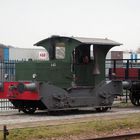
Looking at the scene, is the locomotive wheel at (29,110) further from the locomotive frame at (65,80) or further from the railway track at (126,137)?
the railway track at (126,137)

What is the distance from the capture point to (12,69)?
20922mm

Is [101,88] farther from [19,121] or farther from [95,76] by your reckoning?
[19,121]

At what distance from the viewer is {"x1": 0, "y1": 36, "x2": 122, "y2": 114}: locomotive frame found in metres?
17.8

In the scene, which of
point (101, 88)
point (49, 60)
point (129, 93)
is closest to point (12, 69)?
point (49, 60)

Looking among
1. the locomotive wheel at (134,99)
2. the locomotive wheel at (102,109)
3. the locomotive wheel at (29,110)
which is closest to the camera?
the locomotive wheel at (29,110)

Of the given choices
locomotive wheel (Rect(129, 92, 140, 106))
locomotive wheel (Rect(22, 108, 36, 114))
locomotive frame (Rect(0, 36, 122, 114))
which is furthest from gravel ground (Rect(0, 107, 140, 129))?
locomotive wheel (Rect(129, 92, 140, 106))

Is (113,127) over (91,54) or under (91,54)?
under

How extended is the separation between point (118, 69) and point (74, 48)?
475 cm

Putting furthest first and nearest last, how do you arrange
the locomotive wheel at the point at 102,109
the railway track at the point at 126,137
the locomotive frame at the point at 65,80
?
1. the locomotive wheel at the point at 102,109
2. the locomotive frame at the point at 65,80
3. the railway track at the point at 126,137

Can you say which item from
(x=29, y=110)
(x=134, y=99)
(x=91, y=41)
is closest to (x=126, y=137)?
(x=91, y=41)

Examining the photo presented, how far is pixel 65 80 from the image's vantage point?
60.4 ft

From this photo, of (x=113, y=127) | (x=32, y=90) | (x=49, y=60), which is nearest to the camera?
(x=113, y=127)

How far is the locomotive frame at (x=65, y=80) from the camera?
58.5ft

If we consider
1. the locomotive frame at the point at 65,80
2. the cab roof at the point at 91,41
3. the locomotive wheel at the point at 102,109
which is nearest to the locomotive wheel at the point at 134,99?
the locomotive frame at the point at 65,80
